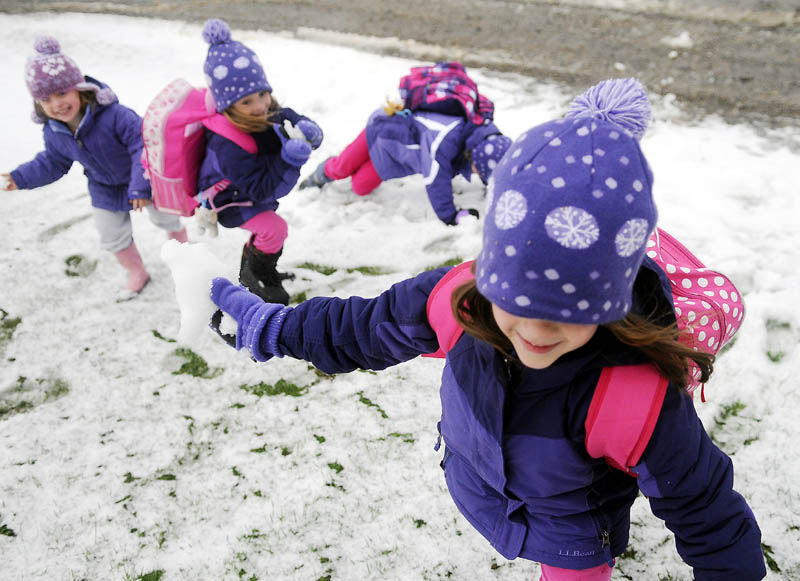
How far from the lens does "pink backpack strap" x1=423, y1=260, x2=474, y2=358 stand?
1.58m

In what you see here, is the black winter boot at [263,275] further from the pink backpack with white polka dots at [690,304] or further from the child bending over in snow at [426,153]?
the pink backpack with white polka dots at [690,304]

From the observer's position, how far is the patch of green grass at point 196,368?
10.6 feet

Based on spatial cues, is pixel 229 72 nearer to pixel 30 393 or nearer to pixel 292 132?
pixel 292 132

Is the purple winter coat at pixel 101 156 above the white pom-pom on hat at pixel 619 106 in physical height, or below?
below

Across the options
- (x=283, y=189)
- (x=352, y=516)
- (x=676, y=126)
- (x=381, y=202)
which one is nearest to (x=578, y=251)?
(x=352, y=516)

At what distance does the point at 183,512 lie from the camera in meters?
2.54

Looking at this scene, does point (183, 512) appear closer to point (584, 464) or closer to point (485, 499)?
point (485, 499)

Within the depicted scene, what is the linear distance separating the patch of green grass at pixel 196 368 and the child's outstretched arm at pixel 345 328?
158cm

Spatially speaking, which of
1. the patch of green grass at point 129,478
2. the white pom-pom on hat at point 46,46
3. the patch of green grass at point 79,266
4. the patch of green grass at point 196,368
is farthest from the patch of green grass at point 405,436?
the white pom-pom on hat at point 46,46

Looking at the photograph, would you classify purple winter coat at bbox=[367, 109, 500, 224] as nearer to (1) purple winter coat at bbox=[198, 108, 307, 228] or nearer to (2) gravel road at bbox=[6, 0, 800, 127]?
(1) purple winter coat at bbox=[198, 108, 307, 228]

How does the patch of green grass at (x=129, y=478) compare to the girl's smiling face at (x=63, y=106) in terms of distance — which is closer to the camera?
the patch of green grass at (x=129, y=478)

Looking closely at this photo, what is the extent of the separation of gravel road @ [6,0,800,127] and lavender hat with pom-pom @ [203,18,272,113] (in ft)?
12.3

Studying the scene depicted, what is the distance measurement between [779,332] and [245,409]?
9.20 feet

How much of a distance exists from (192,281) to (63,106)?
2.24 m
